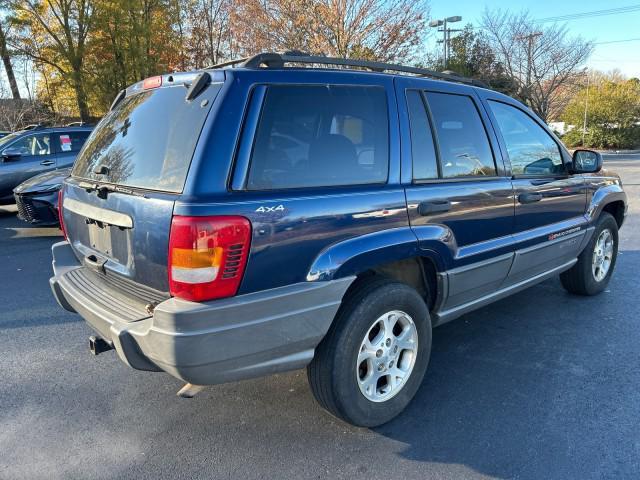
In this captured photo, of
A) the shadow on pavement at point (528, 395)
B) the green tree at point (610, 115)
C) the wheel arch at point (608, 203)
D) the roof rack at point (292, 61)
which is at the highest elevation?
the green tree at point (610, 115)

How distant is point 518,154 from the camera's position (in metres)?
3.63

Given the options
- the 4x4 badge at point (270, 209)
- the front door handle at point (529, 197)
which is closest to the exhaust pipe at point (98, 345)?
the 4x4 badge at point (270, 209)

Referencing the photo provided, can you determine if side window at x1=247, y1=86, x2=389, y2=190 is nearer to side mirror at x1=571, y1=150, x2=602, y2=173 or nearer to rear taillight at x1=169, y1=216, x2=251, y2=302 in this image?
rear taillight at x1=169, y1=216, x2=251, y2=302

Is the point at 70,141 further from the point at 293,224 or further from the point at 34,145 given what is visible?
the point at 293,224

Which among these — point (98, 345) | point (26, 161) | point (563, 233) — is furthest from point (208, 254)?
Answer: point (26, 161)

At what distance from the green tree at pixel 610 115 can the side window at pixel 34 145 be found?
106 ft

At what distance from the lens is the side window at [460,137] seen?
306 centimetres

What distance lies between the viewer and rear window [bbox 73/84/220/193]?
226 centimetres

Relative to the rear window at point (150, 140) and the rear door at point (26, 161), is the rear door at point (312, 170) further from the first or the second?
the rear door at point (26, 161)

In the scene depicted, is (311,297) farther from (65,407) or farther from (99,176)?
(65,407)

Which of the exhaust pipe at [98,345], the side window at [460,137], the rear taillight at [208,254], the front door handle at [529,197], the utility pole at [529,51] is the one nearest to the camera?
the rear taillight at [208,254]

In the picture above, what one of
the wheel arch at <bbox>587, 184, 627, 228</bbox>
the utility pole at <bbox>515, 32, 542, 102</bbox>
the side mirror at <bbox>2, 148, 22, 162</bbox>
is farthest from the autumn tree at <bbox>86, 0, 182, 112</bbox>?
the wheel arch at <bbox>587, 184, 627, 228</bbox>

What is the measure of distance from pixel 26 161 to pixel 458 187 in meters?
9.26

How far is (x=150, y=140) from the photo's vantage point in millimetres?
2537
